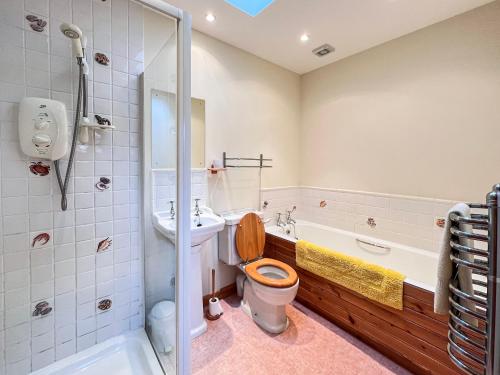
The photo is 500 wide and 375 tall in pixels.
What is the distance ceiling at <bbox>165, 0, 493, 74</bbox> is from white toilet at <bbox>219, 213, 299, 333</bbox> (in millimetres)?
1751

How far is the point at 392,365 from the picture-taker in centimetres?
157

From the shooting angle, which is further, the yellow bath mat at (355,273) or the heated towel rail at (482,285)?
the yellow bath mat at (355,273)

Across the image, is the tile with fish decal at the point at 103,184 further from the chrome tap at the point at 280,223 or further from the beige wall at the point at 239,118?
the chrome tap at the point at 280,223

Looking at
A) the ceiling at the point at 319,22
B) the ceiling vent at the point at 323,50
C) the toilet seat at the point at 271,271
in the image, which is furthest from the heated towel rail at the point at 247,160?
the ceiling vent at the point at 323,50

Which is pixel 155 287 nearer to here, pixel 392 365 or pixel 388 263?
pixel 392 365

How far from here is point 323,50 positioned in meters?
2.44

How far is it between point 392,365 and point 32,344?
2265 millimetres

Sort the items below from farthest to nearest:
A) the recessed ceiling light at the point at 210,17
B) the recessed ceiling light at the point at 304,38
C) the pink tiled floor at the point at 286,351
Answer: the recessed ceiling light at the point at 304,38
the recessed ceiling light at the point at 210,17
the pink tiled floor at the point at 286,351

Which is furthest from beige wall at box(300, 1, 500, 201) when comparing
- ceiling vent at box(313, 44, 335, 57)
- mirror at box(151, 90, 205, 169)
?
mirror at box(151, 90, 205, 169)

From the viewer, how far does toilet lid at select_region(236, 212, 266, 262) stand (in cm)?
218

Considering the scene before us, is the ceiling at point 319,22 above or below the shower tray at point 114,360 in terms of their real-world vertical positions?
above

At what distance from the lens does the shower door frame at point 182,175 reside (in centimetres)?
103

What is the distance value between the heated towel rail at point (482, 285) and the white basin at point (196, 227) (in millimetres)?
1099

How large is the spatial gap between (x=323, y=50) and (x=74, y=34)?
7.36 feet
